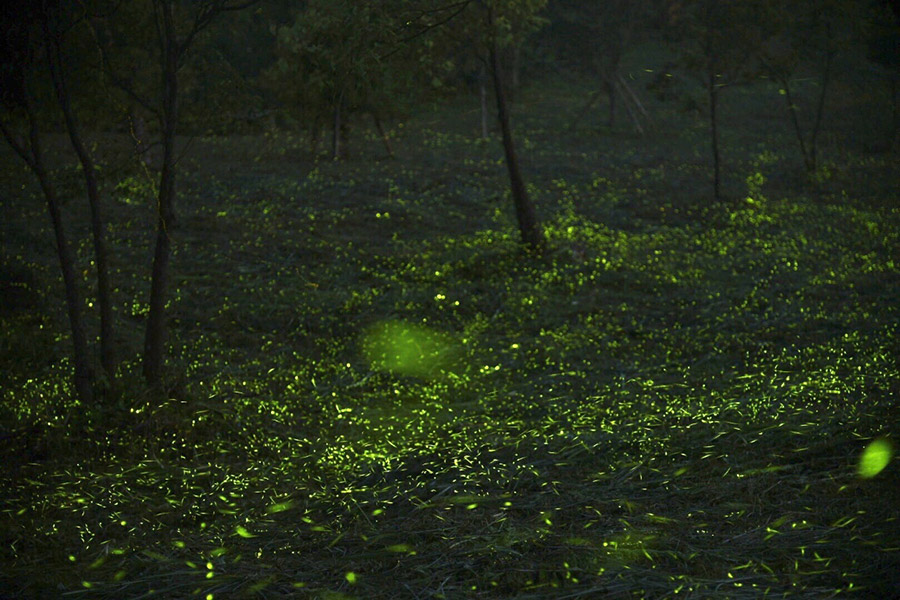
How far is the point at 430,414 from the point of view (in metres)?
10.8

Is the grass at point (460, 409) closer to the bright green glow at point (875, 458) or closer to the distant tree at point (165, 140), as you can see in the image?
the bright green glow at point (875, 458)

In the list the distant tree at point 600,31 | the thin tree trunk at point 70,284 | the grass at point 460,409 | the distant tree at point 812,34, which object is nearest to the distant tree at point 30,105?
the thin tree trunk at point 70,284

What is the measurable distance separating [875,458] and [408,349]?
822cm

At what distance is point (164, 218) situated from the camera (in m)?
9.77

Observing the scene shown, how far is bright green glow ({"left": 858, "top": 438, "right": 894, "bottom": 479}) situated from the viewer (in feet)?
21.7

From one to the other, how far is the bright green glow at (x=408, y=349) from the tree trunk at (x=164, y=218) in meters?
3.70

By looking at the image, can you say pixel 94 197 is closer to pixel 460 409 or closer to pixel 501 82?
pixel 460 409

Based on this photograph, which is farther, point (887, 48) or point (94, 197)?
point (887, 48)

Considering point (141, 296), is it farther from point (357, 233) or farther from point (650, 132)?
point (650, 132)

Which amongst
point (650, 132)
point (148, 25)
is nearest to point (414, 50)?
point (148, 25)

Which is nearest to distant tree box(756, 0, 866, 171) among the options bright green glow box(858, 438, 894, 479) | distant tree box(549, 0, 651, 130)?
distant tree box(549, 0, 651, 130)

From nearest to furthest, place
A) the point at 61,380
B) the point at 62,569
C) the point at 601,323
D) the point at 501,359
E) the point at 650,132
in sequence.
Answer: the point at 62,569 → the point at 61,380 → the point at 501,359 → the point at 601,323 → the point at 650,132

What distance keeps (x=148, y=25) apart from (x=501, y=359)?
8.13m

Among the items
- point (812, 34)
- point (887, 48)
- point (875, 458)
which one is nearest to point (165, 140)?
point (875, 458)
